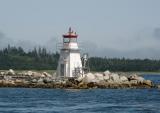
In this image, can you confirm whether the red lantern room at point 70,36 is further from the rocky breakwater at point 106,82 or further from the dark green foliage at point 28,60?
the dark green foliage at point 28,60

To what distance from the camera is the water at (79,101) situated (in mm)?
47562

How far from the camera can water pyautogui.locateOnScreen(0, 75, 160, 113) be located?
156ft

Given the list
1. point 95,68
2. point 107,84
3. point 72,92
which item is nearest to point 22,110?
point 72,92

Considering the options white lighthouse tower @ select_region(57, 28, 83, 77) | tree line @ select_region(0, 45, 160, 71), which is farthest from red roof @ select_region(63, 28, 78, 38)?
tree line @ select_region(0, 45, 160, 71)

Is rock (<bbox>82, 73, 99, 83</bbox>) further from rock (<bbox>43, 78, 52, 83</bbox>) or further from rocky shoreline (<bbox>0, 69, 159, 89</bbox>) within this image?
rock (<bbox>43, 78, 52, 83</bbox>)

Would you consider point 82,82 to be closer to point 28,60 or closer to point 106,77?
point 106,77

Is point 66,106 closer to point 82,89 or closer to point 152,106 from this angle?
point 152,106

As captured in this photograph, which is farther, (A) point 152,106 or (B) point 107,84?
(B) point 107,84

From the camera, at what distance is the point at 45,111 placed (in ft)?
150

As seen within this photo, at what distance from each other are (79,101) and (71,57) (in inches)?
749

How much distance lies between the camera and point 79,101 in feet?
182

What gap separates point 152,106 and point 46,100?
10077mm

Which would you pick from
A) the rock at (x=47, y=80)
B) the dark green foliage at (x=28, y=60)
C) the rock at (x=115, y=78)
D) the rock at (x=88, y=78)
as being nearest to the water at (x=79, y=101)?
the rock at (x=88, y=78)

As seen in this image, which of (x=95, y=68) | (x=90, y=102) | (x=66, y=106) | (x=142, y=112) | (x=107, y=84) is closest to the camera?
(x=142, y=112)
